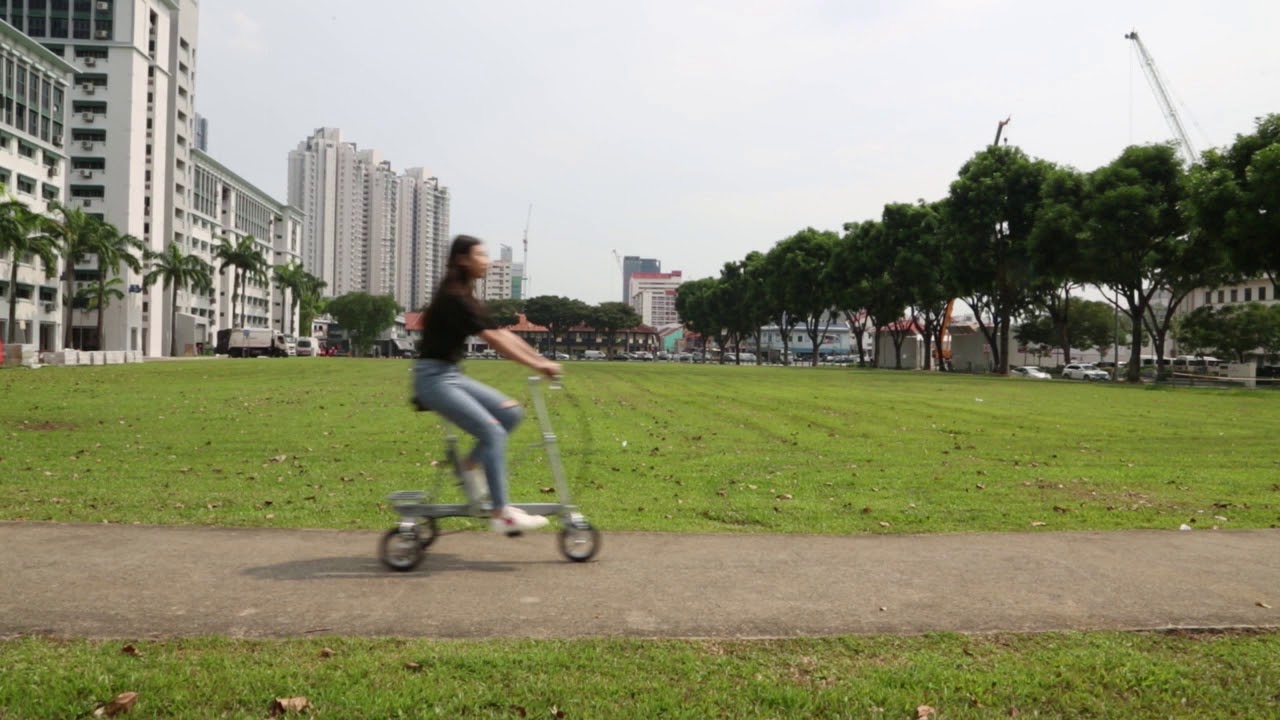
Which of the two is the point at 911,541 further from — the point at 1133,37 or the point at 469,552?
the point at 1133,37

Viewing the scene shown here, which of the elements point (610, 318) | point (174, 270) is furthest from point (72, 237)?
point (610, 318)

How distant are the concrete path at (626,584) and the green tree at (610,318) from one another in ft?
462

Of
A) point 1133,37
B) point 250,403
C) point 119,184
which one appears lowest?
point 250,403

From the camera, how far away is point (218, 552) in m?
6.37

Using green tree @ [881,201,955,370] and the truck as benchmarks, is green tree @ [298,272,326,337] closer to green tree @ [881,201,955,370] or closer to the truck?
the truck

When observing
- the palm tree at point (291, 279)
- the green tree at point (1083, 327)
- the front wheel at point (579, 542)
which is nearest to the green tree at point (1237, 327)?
the green tree at point (1083, 327)

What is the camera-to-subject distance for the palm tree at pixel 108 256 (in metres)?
73.0

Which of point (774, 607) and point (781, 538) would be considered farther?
point (781, 538)

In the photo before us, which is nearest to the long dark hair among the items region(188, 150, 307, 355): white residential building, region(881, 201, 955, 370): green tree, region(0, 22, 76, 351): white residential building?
region(881, 201, 955, 370): green tree

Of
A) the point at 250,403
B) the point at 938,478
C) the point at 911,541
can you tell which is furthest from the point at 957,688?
the point at 250,403

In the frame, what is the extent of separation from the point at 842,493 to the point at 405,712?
687 centimetres

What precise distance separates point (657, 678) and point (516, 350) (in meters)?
2.49

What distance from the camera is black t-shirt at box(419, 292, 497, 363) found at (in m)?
5.86

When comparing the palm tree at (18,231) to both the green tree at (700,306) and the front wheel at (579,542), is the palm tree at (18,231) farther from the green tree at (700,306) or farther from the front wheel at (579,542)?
the green tree at (700,306)
